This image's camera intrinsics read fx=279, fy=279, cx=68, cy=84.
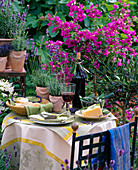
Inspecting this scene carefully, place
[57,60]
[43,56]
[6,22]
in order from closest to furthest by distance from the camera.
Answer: [6,22]
[57,60]
[43,56]

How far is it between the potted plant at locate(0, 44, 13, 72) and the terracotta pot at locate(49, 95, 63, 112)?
29.7 inches

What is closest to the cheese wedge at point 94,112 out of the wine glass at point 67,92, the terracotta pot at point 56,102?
the wine glass at point 67,92

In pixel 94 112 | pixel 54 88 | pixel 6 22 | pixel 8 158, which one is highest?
pixel 6 22

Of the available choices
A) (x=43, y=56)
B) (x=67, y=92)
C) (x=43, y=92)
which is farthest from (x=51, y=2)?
(x=67, y=92)

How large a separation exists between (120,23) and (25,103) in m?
1.84

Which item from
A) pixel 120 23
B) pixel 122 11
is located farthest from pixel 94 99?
pixel 122 11

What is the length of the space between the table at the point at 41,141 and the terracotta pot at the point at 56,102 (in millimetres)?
329

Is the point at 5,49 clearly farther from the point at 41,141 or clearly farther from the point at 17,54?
the point at 41,141

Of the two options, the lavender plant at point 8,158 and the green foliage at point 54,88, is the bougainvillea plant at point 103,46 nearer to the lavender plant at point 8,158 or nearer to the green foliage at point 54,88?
the green foliage at point 54,88

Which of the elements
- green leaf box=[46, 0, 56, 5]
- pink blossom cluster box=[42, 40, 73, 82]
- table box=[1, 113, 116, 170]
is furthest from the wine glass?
green leaf box=[46, 0, 56, 5]

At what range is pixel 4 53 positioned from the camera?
288cm

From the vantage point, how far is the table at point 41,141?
79.9 inches

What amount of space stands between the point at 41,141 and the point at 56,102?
1.56 ft

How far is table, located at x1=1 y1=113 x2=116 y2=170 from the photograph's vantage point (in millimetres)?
2029
